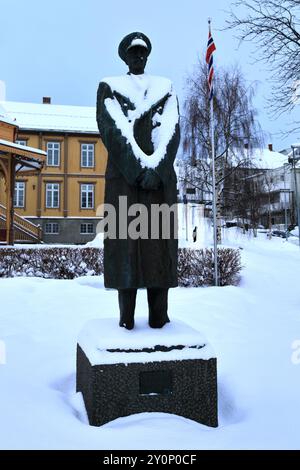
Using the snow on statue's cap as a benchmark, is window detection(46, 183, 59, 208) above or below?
above

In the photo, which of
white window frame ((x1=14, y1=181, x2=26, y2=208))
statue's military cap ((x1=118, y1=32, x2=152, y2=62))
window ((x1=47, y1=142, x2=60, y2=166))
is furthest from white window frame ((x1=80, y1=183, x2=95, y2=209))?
statue's military cap ((x1=118, y1=32, x2=152, y2=62))

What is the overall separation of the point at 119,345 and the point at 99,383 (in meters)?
0.31

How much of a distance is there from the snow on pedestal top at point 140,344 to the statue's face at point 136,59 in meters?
2.42

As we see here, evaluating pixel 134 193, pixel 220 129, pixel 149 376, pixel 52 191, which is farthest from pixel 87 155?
pixel 149 376

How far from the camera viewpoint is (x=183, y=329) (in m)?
3.56

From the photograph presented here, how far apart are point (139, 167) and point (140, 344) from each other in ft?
4.68

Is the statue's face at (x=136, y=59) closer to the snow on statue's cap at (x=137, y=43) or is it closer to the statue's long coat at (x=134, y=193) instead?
the snow on statue's cap at (x=137, y=43)

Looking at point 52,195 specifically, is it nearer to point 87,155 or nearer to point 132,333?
point 87,155

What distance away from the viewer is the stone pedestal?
9.93 feet

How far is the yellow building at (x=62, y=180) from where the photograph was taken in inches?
1250

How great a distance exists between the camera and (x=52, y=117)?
110 feet

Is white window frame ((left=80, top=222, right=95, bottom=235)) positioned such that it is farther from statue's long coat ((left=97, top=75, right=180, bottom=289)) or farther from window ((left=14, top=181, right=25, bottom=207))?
statue's long coat ((left=97, top=75, right=180, bottom=289))
